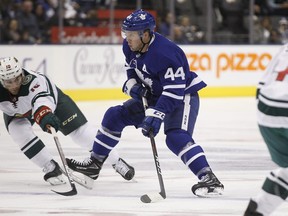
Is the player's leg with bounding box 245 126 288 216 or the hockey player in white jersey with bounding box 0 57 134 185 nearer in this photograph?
the player's leg with bounding box 245 126 288 216

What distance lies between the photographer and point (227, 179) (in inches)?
229

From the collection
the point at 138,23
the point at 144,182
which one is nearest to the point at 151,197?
the point at 144,182

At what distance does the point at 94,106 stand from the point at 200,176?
622 centimetres

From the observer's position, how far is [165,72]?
507cm

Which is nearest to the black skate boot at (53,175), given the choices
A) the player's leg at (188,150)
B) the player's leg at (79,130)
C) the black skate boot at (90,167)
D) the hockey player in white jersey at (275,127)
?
the black skate boot at (90,167)

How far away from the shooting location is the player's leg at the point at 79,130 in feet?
18.5

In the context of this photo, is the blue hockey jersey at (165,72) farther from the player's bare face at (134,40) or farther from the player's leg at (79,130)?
the player's leg at (79,130)

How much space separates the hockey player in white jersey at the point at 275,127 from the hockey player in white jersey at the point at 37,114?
183 cm

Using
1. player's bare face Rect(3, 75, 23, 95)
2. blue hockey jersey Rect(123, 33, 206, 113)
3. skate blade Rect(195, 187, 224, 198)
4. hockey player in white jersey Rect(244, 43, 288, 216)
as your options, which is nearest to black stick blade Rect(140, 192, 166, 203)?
skate blade Rect(195, 187, 224, 198)

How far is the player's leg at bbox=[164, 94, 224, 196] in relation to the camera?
5.08m

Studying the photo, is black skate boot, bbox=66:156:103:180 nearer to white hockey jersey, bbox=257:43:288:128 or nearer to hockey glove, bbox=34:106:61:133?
hockey glove, bbox=34:106:61:133

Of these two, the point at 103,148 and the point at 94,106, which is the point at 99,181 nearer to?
A: the point at 103,148

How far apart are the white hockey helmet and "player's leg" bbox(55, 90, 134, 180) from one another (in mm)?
538

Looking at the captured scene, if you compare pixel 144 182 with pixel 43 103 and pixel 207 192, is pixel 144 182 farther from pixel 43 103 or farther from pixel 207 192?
pixel 43 103
